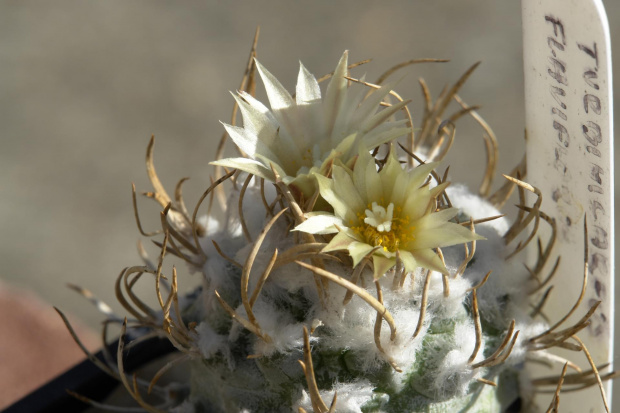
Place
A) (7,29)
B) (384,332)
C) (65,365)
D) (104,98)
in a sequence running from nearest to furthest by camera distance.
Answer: (384,332)
(65,365)
(104,98)
(7,29)

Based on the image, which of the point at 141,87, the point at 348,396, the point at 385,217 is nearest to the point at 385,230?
the point at 385,217

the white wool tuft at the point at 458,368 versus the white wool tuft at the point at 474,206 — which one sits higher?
the white wool tuft at the point at 474,206

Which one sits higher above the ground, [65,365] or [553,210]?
[553,210]

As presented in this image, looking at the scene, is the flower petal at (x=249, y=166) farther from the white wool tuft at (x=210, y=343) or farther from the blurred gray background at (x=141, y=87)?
the blurred gray background at (x=141, y=87)

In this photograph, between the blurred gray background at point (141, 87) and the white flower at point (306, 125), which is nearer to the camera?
the white flower at point (306, 125)

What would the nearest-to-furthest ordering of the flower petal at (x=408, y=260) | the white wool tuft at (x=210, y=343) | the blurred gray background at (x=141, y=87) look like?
1. the flower petal at (x=408, y=260)
2. the white wool tuft at (x=210, y=343)
3. the blurred gray background at (x=141, y=87)

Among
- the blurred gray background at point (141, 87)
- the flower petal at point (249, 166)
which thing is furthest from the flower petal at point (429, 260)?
the blurred gray background at point (141, 87)

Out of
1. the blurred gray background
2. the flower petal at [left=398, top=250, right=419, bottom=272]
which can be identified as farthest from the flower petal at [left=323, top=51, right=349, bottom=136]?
the blurred gray background

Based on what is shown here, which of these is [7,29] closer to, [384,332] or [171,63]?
[171,63]

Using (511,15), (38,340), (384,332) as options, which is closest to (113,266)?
(38,340)
